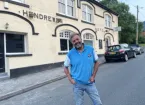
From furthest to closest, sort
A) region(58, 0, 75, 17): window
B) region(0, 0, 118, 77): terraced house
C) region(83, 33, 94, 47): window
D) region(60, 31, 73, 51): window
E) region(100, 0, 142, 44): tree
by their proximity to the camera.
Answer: region(100, 0, 142, 44): tree
region(83, 33, 94, 47): window
region(58, 0, 75, 17): window
region(60, 31, 73, 51): window
region(0, 0, 118, 77): terraced house

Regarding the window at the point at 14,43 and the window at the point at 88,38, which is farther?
the window at the point at 88,38

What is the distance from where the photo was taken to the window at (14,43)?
12048 millimetres

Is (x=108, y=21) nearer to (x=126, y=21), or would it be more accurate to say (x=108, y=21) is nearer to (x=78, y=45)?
(x=126, y=21)

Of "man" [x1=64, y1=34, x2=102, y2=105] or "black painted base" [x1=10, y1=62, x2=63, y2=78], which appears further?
"black painted base" [x1=10, y1=62, x2=63, y2=78]

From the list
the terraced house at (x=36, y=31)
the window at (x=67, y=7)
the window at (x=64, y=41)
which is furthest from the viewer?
the window at (x=67, y=7)

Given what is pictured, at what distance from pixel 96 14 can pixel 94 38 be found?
8.80ft

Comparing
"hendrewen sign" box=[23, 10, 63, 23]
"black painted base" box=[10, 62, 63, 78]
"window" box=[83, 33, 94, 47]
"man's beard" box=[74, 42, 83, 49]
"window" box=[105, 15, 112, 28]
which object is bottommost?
"black painted base" box=[10, 62, 63, 78]

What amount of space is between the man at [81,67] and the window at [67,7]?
1309 cm

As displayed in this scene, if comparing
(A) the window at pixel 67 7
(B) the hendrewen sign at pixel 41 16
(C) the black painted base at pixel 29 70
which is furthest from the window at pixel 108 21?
(C) the black painted base at pixel 29 70

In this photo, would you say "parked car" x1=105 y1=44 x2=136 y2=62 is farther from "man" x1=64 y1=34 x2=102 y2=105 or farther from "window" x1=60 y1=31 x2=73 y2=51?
"man" x1=64 y1=34 x2=102 y2=105

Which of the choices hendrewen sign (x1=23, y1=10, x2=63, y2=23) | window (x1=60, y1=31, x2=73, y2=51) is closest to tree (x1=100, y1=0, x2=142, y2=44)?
window (x1=60, y1=31, x2=73, y2=51)

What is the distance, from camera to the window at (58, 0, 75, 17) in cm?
1711

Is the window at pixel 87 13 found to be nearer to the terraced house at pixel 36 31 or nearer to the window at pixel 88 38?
the terraced house at pixel 36 31

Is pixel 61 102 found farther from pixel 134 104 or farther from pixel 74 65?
pixel 74 65
